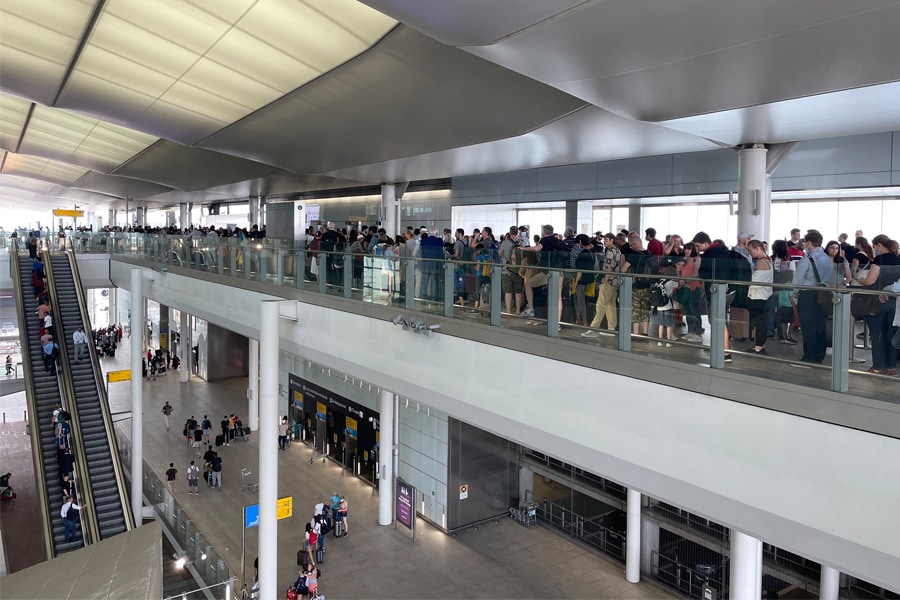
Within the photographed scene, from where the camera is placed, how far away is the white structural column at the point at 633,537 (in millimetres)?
14320

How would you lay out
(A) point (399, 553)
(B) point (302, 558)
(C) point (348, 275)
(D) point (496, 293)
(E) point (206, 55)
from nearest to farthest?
(D) point (496, 293) → (C) point (348, 275) → (E) point (206, 55) → (B) point (302, 558) → (A) point (399, 553)

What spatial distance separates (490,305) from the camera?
8.27 meters

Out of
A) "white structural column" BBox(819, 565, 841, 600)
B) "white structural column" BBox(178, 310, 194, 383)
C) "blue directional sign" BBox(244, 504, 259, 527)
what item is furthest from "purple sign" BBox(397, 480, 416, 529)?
"white structural column" BBox(178, 310, 194, 383)

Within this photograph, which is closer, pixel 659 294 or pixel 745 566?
pixel 659 294

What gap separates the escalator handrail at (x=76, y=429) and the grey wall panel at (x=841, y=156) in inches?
640

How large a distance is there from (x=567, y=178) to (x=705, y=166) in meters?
4.38

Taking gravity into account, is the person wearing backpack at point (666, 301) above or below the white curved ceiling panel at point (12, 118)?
below

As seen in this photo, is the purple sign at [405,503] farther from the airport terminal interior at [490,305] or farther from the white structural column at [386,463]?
the white structural column at [386,463]

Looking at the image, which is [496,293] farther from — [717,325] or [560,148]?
[560,148]

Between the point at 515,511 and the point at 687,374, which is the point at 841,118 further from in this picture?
the point at 515,511

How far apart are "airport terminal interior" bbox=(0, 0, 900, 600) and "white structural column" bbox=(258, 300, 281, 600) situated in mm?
59

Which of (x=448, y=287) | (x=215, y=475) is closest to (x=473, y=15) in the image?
(x=448, y=287)

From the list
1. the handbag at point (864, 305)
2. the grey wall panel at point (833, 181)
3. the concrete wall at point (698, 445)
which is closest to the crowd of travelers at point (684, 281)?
the handbag at point (864, 305)

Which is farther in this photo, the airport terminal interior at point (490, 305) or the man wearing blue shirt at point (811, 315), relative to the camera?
the airport terminal interior at point (490, 305)
